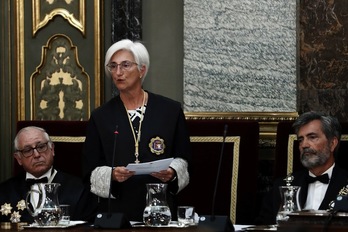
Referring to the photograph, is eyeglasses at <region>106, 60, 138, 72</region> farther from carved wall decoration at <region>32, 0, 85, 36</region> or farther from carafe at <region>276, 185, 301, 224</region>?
carved wall decoration at <region>32, 0, 85, 36</region>

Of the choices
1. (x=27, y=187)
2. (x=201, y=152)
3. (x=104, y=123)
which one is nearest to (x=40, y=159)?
(x=27, y=187)

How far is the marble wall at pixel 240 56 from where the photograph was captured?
21.4ft

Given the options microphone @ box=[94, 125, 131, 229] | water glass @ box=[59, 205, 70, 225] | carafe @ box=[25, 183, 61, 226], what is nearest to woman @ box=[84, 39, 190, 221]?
water glass @ box=[59, 205, 70, 225]

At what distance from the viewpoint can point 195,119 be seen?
6.23m

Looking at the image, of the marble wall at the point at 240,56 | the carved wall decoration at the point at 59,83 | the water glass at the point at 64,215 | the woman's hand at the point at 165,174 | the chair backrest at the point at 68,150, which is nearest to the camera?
the water glass at the point at 64,215

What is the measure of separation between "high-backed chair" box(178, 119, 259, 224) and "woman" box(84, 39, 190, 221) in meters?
0.65

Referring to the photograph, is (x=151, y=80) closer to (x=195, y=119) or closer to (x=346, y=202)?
(x=195, y=119)

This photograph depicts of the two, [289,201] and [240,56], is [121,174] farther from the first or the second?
[240,56]

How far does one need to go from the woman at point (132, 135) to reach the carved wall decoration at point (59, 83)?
6.00ft

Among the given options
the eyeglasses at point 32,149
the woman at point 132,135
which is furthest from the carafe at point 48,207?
the eyeglasses at point 32,149

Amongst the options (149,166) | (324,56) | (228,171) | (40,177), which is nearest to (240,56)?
(324,56)

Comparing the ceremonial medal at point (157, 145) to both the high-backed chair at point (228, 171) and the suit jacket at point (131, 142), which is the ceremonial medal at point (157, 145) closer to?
the suit jacket at point (131, 142)

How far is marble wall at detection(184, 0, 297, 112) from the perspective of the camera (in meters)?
6.53

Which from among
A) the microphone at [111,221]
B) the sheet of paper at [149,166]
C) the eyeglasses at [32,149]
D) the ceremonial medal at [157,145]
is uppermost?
the ceremonial medal at [157,145]
